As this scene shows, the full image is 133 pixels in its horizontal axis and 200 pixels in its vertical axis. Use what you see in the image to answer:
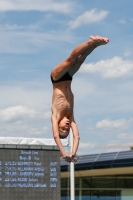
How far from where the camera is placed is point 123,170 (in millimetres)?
34281

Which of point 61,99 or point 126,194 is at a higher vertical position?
point 126,194

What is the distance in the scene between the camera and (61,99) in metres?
8.67

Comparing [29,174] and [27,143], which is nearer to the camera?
[29,174]

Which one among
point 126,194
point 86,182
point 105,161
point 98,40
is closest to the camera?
point 98,40

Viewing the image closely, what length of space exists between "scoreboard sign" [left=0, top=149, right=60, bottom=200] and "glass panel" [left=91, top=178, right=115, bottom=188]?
962cm

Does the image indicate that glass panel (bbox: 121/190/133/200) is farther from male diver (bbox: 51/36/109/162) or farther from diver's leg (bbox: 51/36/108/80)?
diver's leg (bbox: 51/36/108/80)

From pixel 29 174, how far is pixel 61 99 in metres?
18.9

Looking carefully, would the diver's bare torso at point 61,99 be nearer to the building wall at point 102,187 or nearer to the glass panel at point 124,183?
the building wall at point 102,187

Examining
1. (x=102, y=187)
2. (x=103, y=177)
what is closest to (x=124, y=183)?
(x=102, y=187)

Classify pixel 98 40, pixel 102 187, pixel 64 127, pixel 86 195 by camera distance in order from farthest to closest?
pixel 86 195 < pixel 102 187 < pixel 64 127 < pixel 98 40

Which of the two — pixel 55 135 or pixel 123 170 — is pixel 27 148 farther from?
pixel 55 135

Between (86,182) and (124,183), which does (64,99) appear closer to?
(124,183)

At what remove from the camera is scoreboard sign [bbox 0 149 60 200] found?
26.7 m

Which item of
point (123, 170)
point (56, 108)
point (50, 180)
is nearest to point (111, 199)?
point (123, 170)
